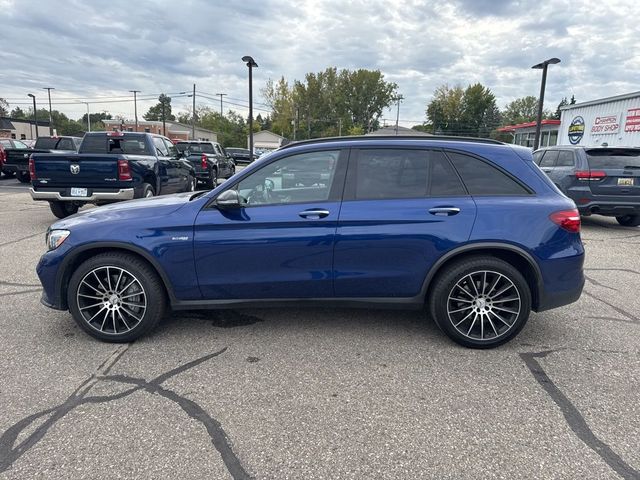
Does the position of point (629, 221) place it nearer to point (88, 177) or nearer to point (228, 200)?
point (228, 200)

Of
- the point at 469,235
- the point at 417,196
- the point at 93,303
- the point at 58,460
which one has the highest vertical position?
the point at 417,196

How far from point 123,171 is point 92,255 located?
489 centimetres

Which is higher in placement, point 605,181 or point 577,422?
point 605,181

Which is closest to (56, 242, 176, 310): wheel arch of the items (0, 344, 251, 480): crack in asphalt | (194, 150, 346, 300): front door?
(194, 150, 346, 300): front door

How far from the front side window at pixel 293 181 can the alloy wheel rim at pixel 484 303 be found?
1363 mm

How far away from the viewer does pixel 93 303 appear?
11.9ft

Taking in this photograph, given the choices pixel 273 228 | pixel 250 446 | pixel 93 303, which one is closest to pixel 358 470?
→ pixel 250 446

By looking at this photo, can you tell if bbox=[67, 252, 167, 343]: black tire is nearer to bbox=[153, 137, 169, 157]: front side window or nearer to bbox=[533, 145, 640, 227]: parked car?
bbox=[153, 137, 169, 157]: front side window

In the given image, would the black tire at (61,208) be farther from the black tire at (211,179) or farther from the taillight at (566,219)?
the taillight at (566,219)

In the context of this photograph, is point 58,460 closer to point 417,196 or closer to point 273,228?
point 273,228

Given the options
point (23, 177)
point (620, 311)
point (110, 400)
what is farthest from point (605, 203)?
point (23, 177)

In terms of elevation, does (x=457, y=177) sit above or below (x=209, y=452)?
above

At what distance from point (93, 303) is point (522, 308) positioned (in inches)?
140

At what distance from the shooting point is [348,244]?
345cm
